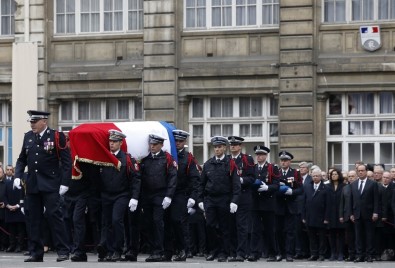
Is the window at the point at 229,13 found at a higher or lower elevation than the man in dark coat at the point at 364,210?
higher

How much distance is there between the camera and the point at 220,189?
2383cm

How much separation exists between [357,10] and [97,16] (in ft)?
23.7

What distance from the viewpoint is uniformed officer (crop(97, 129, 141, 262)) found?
22.2m

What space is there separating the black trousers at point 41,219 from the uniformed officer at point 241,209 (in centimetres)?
348

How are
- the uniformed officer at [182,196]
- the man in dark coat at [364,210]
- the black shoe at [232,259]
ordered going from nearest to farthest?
the uniformed officer at [182,196] < the black shoe at [232,259] < the man in dark coat at [364,210]

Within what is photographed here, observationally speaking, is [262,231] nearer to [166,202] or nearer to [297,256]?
[297,256]

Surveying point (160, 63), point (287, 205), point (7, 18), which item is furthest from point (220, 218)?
point (7, 18)

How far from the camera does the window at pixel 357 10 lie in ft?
117

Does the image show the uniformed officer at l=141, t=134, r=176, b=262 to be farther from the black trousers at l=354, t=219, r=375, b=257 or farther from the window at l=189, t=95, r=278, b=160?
the window at l=189, t=95, r=278, b=160

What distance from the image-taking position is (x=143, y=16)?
124 ft

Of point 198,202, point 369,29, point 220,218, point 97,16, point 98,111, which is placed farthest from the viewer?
point 98,111

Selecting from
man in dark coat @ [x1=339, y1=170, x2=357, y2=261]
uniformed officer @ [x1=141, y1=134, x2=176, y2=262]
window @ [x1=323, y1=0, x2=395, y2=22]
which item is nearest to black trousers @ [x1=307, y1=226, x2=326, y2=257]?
man in dark coat @ [x1=339, y1=170, x2=357, y2=261]

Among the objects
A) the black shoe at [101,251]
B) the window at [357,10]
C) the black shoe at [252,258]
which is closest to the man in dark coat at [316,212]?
the black shoe at [252,258]

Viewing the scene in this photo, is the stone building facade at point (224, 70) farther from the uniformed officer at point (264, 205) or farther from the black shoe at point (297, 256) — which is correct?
the uniformed officer at point (264, 205)
